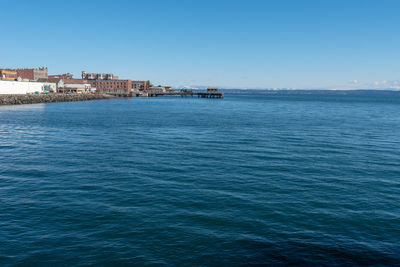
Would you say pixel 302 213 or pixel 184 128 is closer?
pixel 302 213

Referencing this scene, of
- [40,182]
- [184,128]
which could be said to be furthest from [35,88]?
[40,182]

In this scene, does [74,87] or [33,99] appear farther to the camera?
[74,87]

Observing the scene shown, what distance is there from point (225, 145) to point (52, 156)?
17.8 metres

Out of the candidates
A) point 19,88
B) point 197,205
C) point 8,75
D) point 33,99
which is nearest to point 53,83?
point 8,75

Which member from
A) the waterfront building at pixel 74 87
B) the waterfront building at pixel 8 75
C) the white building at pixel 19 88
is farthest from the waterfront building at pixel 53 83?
the white building at pixel 19 88

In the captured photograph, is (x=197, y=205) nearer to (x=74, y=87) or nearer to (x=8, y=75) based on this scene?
(x=8, y=75)

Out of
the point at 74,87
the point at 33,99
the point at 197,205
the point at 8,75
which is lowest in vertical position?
the point at 197,205

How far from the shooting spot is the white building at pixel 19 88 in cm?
11196

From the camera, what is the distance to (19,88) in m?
123

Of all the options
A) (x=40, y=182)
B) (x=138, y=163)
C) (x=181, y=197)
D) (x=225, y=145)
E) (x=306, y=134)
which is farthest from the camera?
(x=306, y=134)

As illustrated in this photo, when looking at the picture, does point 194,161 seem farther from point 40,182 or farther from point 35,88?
point 35,88

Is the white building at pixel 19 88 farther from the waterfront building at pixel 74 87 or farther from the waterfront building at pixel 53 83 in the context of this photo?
the waterfront building at pixel 74 87

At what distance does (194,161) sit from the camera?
91.5 feet

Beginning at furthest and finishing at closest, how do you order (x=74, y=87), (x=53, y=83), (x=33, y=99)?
1. (x=74, y=87)
2. (x=53, y=83)
3. (x=33, y=99)
